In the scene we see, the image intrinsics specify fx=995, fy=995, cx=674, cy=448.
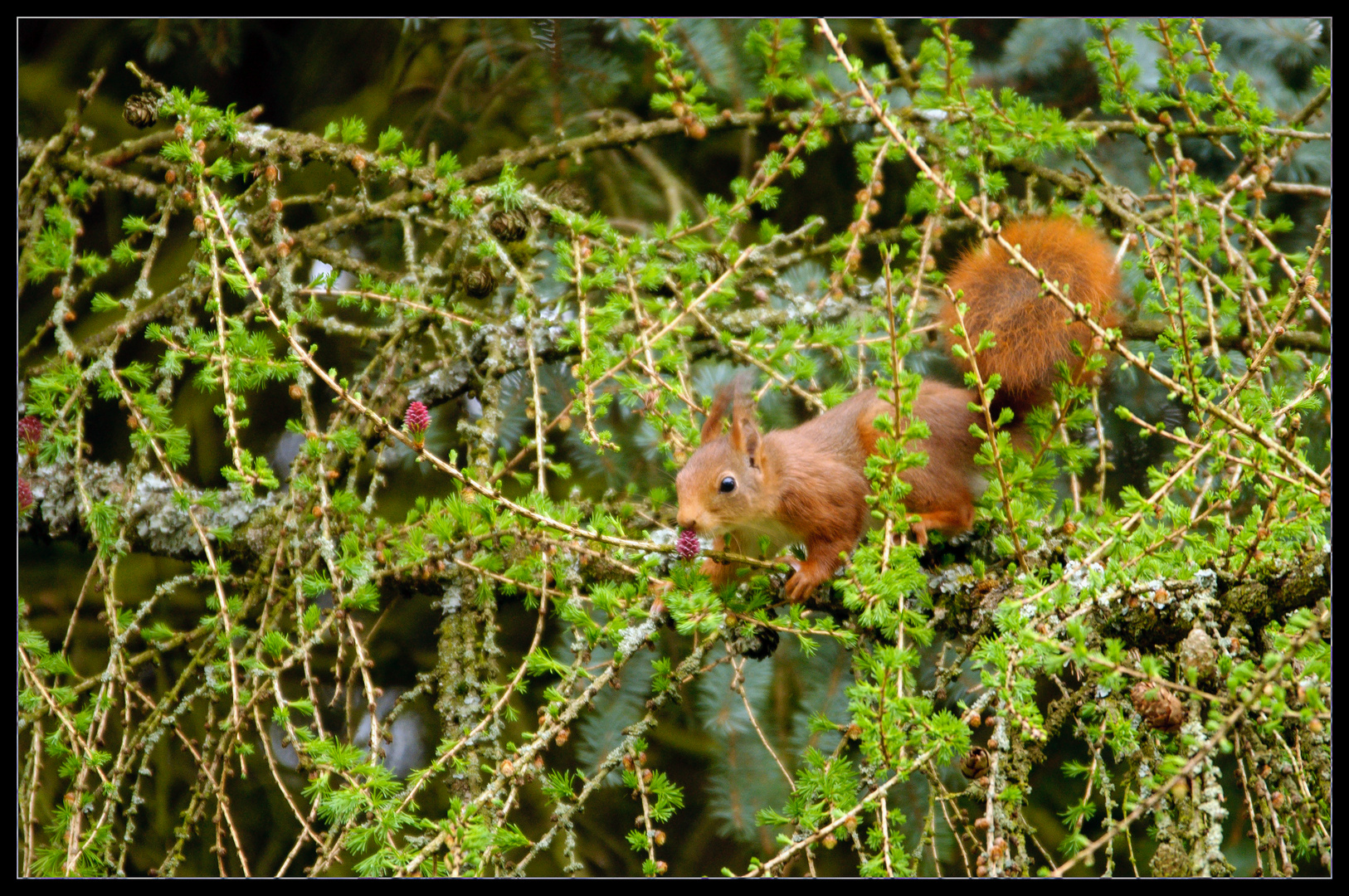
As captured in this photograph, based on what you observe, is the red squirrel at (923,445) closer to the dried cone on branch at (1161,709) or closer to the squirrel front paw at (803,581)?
the squirrel front paw at (803,581)

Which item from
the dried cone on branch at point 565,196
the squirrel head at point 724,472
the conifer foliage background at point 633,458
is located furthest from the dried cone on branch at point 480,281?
the squirrel head at point 724,472

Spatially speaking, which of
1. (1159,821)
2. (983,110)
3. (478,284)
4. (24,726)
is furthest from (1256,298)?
(24,726)

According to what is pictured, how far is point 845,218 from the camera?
6.50 feet

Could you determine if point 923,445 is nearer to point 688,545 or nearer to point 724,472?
point 724,472

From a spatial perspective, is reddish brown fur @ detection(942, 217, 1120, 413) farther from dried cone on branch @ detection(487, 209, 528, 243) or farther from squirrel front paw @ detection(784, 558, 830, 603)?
dried cone on branch @ detection(487, 209, 528, 243)

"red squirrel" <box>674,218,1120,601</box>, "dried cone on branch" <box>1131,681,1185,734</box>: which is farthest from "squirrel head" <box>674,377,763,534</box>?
"dried cone on branch" <box>1131,681,1185,734</box>

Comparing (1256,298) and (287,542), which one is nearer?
(287,542)

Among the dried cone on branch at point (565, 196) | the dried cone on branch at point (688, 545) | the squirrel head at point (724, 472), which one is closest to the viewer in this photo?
the dried cone on branch at point (688, 545)

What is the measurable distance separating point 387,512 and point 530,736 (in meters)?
1.00

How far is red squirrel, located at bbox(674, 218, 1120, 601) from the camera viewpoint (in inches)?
53.7

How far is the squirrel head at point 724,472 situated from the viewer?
1.33 meters

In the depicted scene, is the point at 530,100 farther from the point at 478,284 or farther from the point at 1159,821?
the point at 1159,821

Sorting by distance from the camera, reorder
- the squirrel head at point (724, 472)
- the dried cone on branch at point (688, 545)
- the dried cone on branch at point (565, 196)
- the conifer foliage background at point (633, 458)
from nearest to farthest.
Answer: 1. the conifer foliage background at point (633, 458)
2. the dried cone on branch at point (688, 545)
3. the squirrel head at point (724, 472)
4. the dried cone on branch at point (565, 196)

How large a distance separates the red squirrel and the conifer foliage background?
8cm
